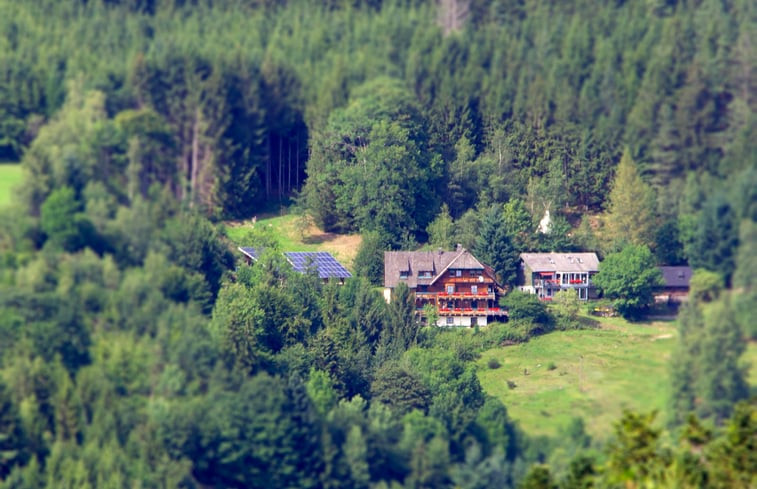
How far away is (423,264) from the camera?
68.4 meters

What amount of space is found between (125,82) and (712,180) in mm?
22080

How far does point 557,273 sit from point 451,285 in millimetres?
4885

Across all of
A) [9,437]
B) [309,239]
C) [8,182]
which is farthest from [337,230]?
[8,182]

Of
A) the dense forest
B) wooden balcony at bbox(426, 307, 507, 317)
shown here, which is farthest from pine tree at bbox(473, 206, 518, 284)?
wooden balcony at bbox(426, 307, 507, 317)

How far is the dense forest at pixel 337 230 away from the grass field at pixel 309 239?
86 cm

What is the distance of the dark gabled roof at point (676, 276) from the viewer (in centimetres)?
5212

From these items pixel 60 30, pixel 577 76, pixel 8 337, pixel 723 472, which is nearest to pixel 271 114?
pixel 60 30

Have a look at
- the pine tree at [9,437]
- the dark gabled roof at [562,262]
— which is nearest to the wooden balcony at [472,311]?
the dark gabled roof at [562,262]

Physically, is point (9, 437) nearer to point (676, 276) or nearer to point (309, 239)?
point (676, 276)

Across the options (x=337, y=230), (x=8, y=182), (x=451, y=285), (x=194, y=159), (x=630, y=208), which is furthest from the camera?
(x=337, y=230)

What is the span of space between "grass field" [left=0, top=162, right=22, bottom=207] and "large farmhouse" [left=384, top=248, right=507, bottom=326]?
23648mm

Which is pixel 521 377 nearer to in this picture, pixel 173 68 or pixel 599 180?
pixel 599 180

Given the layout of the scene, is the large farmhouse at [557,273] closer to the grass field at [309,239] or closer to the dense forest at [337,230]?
the dense forest at [337,230]

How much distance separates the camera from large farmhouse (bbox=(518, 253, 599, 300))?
67.1 meters
